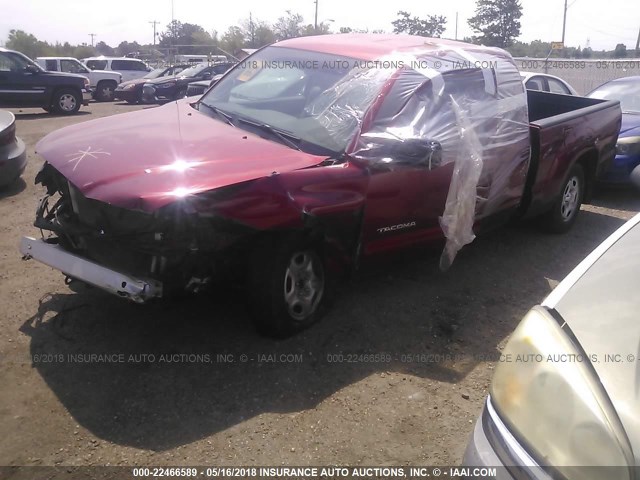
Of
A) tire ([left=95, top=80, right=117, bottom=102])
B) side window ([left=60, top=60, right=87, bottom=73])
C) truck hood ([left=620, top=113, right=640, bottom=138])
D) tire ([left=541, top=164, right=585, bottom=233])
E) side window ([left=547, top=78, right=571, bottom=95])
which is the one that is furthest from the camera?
side window ([left=60, top=60, right=87, bottom=73])

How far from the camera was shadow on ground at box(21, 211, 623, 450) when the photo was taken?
298 cm

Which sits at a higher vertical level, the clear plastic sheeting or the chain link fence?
the chain link fence

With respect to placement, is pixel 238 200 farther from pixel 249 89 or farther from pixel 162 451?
pixel 249 89

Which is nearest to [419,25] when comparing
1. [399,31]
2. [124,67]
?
[399,31]

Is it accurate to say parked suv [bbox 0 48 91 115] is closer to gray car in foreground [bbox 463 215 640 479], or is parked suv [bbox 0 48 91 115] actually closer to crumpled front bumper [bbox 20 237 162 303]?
crumpled front bumper [bbox 20 237 162 303]

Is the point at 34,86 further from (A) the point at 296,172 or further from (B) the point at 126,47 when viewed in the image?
(B) the point at 126,47

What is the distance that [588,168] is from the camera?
19.9 feet

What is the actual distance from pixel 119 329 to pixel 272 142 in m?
1.51

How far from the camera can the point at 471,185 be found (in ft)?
13.6

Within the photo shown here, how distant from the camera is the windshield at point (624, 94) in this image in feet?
27.8

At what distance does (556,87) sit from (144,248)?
846 cm

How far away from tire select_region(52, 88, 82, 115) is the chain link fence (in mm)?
12126

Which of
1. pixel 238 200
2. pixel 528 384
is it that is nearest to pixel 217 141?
pixel 238 200

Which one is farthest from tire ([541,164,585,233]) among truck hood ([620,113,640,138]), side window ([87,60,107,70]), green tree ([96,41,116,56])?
green tree ([96,41,116,56])
